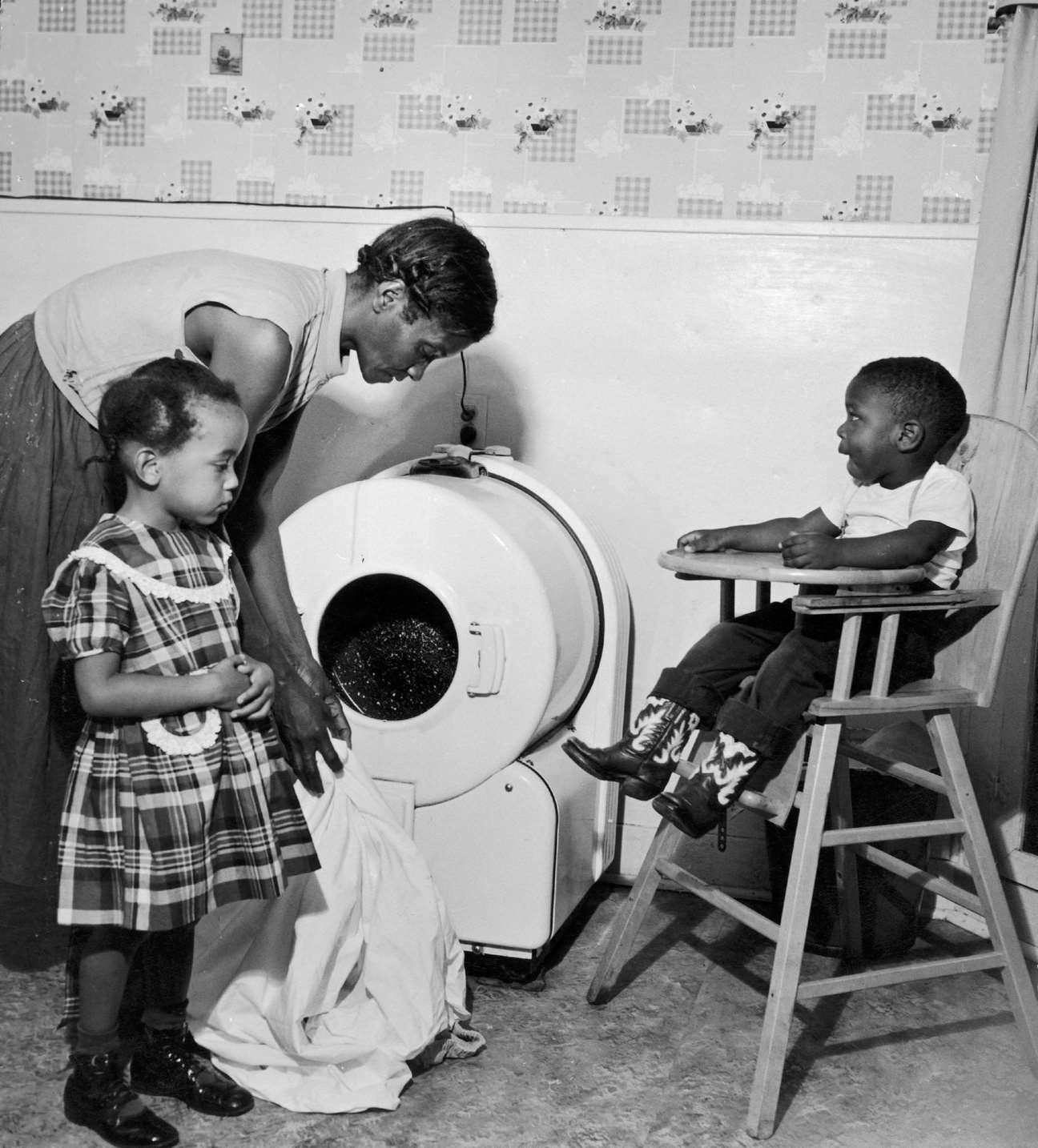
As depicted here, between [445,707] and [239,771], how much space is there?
643mm

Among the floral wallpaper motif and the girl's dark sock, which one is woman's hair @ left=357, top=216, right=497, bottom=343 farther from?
the girl's dark sock

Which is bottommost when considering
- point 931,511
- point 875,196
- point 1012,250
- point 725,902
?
point 725,902

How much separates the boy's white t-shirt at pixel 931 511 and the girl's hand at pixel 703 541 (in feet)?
0.82

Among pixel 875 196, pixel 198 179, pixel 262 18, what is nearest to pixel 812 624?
pixel 875 196

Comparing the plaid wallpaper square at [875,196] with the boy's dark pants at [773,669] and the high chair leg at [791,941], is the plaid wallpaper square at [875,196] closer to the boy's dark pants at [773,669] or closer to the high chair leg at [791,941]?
the boy's dark pants at [773,669]

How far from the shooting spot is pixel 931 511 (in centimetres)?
213

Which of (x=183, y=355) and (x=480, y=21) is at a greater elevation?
(x=480, y=21)

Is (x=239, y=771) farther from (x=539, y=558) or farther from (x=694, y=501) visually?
(x=694, y=501)

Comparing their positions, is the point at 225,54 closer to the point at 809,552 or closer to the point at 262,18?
the point at 262,18

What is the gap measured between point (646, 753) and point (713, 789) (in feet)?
0.77

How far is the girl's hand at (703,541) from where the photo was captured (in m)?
2.33

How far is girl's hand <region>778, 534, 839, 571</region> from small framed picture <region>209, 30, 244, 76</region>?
202 centimetres

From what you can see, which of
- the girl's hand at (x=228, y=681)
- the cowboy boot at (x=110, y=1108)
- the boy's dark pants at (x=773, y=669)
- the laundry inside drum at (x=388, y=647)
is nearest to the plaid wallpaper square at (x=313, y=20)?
the laundry inside drum at (x=388, y=647)

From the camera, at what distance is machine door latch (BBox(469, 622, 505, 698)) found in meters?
2.36
